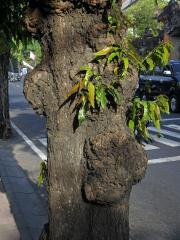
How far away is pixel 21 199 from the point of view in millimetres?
6656

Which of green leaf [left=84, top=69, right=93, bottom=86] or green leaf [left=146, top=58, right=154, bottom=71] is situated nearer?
green leaf [left=84, top=69, right=93, bottom=86]

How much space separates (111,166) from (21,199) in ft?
14.0

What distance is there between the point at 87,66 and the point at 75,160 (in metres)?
0.51

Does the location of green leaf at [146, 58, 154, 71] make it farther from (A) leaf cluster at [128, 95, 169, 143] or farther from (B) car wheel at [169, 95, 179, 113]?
(B) car wheel at [169, 95, 179, 113]

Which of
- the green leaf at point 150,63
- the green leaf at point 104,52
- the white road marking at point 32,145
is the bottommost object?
the white road marking at point 32,145

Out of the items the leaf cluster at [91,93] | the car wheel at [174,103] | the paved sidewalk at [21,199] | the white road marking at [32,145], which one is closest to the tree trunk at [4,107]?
the white road marking at [32,145]

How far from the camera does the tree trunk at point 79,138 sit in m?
2.61

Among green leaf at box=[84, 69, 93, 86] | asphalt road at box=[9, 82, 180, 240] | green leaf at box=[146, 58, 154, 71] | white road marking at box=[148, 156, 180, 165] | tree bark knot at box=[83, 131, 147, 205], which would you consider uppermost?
green leaf at box=[146, 58, 154, 71]

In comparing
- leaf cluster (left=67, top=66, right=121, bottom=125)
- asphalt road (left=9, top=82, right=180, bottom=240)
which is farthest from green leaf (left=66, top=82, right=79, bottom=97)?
asphalt road (left=9, top=82, right=180, bottom=240)

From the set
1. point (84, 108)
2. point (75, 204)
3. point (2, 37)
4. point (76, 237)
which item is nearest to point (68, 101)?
point (84, 108)

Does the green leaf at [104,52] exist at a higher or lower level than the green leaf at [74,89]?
higher

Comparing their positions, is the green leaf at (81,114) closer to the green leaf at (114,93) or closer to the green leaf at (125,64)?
the green leaf at (114,93)

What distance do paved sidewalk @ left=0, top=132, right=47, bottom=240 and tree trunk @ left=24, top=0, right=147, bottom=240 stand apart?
2390mm

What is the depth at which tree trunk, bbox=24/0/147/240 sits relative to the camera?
261 cm
